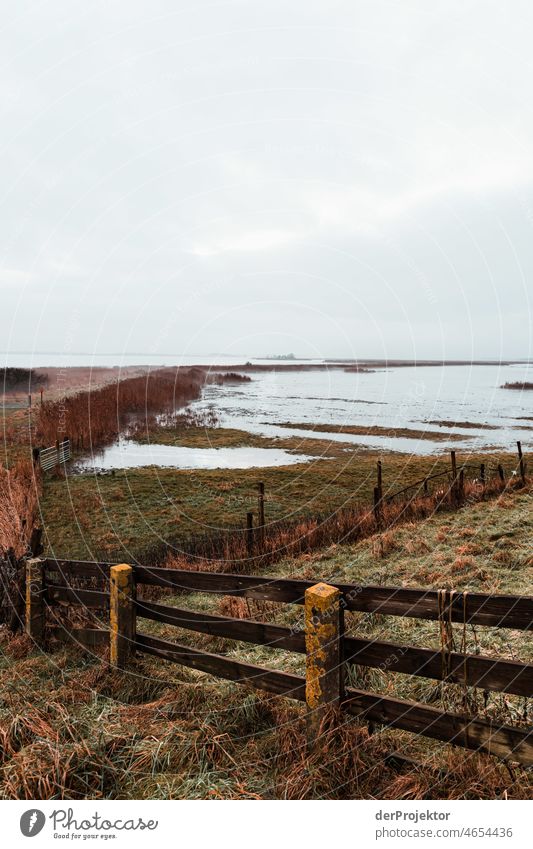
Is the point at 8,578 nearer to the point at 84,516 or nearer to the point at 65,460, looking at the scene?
the point at 84,516

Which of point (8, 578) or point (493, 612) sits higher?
point (493, 612)

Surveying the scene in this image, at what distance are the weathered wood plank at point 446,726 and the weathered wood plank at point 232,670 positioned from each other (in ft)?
1.58

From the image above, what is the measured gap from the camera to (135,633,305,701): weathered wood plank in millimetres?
4152

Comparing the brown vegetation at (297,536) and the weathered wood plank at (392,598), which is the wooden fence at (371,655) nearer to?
the weathered wood plank at (392,598)

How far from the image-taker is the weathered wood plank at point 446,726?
330 centimetres

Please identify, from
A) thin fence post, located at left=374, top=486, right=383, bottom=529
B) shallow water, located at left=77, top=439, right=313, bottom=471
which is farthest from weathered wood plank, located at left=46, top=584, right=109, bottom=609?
shallow water, located at left=77, top=439, right=313, bottom=471

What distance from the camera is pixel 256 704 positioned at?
14.8 ft

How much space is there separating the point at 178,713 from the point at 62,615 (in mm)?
3470

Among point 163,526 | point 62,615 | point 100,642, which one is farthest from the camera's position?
point 163,526

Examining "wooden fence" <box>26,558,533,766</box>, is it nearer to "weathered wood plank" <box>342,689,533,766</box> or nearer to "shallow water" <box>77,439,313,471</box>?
"weathered wood plank" <box>342,689,533,766</box>

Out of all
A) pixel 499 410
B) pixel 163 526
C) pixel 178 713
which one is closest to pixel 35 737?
pixel 178 713

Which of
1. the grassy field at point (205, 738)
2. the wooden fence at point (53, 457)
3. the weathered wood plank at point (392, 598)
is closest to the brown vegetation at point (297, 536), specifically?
the grassy field at point (205, 738)

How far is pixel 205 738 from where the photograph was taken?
4.11 metres

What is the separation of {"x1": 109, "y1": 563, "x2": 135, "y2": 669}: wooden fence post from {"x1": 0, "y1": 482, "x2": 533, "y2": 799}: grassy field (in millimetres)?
201
